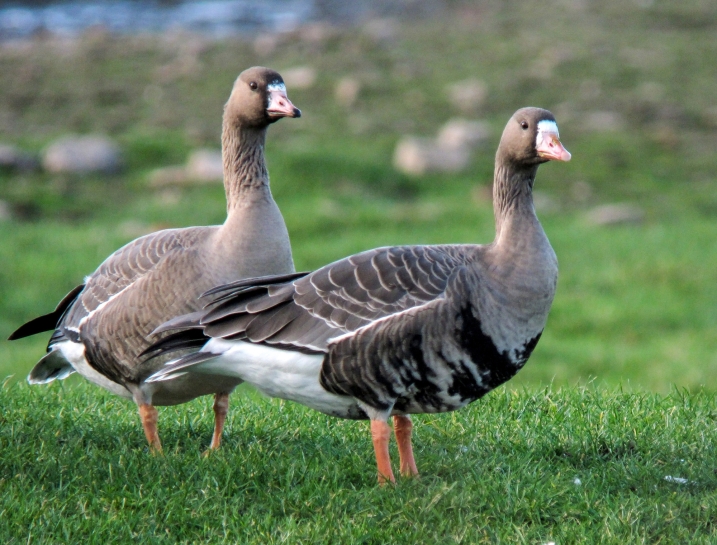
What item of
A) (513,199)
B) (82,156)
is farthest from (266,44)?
(513,199)

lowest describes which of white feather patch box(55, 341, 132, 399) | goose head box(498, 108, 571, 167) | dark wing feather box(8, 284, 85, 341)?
white feather patch box(55, 341, 132, 399)

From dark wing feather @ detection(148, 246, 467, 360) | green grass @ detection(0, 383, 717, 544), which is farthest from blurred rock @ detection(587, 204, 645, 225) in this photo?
dark wing feather @ detection(148, 246, 467, 360)

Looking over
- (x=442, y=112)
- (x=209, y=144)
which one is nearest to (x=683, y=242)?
(x=442, y=112)

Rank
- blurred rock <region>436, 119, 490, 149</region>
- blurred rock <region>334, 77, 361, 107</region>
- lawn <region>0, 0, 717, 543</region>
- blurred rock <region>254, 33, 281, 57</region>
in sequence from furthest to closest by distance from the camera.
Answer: blurred rock <region>254, 33, 281, 57</region>
blurred rock <region>334, 77, 361, 107</region>
blurred rock <region>436, 119, 490, 149</region>
lawn <region>0, 0, 717, 543</region>

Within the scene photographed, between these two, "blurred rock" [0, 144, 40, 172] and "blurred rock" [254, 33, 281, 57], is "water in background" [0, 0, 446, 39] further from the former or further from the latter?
"blurred rock" [0, 144, 40, 172]

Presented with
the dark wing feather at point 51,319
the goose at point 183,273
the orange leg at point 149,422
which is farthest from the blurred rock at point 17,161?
the orange leg at point 149,422

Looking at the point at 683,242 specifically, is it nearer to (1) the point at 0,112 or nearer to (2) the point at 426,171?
(2) the point at 426,171

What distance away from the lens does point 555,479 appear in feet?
17.1

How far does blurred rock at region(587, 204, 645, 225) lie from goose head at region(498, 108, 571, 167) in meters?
9.68

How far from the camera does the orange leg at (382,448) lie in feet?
16.9

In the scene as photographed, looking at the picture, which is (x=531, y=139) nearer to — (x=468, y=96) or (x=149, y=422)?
(x=149, y=422)

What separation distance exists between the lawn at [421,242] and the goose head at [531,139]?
1633 mm

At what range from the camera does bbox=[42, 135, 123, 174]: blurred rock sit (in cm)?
1583

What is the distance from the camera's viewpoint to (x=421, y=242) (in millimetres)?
13195
